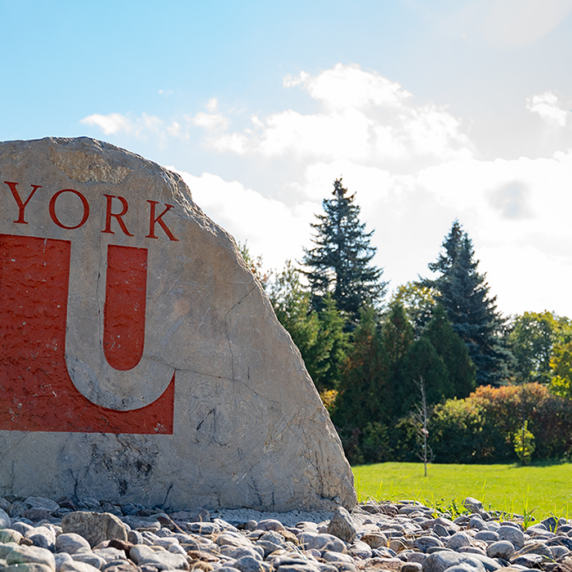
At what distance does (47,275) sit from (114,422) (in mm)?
1245

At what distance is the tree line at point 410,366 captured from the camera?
43.1 feet

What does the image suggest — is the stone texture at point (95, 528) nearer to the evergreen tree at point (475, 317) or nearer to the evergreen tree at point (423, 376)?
the evergreen tree at point (423, 376)

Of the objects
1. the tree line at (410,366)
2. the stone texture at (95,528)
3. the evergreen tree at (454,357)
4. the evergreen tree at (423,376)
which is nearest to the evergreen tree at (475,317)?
the tree line at (410,366)

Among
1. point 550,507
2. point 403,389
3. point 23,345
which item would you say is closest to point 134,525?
point 23,345

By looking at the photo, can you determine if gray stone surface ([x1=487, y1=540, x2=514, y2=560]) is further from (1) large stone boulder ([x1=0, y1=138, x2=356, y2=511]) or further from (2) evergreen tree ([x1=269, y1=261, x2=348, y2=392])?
(2) evergreen tree ([x1=269, y1=261, x2=348, y2=392])

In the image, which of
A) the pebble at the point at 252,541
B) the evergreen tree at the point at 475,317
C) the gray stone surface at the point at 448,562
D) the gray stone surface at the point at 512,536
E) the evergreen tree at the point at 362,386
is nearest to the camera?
the pebble at the point at 252,541

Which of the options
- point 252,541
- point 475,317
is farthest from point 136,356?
point 475,317

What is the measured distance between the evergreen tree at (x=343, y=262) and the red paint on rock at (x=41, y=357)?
20.8 meters

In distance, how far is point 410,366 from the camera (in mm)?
15992

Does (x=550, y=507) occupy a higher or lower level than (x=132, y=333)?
lower

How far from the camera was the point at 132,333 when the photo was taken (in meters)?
4.50

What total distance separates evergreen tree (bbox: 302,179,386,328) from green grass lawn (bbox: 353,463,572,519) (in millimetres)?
14992

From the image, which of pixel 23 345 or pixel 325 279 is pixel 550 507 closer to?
pixel 23 345

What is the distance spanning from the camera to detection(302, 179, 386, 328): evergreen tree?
25922 millimetres
